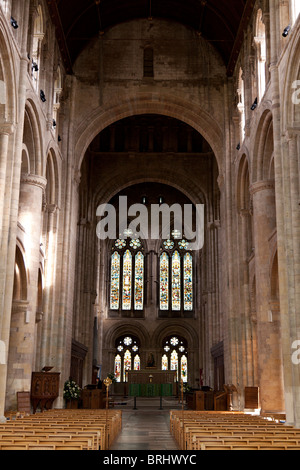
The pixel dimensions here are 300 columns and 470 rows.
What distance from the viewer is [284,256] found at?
620 inches

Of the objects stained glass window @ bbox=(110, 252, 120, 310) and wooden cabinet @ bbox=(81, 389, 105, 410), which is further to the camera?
stained glass window @ bbox=(110, 252, 120, 310)

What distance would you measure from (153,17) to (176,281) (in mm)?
22148

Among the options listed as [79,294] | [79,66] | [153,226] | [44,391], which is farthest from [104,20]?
[153,226]

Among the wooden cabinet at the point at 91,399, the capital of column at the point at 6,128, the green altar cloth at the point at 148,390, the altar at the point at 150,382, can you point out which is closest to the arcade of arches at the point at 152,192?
the capital of column at the point at 6,128

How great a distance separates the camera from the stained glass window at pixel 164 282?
143ft

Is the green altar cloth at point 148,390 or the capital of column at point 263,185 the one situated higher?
the capital of column at point 263,185

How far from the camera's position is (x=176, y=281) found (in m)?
44.0

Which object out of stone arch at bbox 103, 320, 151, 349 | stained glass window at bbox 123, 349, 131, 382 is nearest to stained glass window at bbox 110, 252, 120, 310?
stone arch at bbox 103, 320, 151, 349

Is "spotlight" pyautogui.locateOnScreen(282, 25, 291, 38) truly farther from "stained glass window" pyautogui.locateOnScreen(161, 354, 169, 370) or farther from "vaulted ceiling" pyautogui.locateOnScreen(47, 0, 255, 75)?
"stained glass window" pyautogui.locateOnScreen(161, 354, 169, 370)

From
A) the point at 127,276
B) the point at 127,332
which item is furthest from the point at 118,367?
the point at 127,276

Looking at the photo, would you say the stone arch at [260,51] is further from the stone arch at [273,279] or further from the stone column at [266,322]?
the stone arch at [273,279]

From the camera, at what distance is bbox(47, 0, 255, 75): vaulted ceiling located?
24031mm

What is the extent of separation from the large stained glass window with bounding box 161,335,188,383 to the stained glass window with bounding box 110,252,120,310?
498cm

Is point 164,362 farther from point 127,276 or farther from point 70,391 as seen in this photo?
point 70,391
